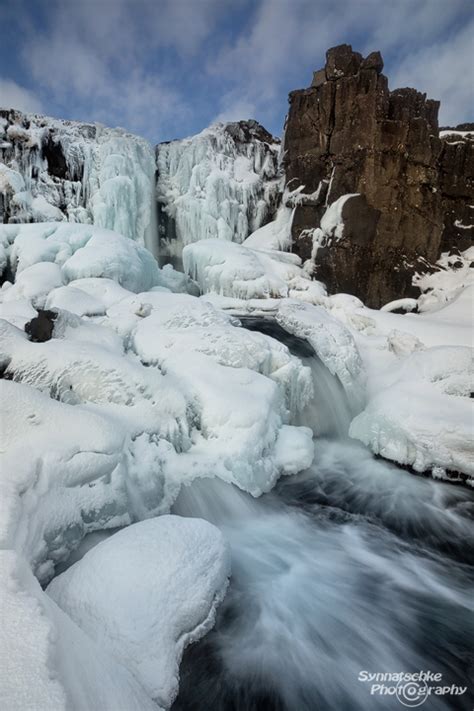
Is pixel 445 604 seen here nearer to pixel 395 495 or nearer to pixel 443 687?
pixel 443 687

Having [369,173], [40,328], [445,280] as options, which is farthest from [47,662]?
[445,280]

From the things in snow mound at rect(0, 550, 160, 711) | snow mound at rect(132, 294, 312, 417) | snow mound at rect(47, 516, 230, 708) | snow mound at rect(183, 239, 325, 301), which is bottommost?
snow mound at rect(47, 516, 230, 708)

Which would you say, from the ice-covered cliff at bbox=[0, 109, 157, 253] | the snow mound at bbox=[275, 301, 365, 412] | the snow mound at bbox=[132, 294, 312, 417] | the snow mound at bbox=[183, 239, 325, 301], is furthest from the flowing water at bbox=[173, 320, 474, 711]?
the ice-covered cliff at bbox=[0, 109, 157, 253]

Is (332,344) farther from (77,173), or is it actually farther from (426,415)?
(77,173)

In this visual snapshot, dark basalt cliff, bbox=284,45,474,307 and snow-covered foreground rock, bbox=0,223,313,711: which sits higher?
dark basalt cliff, bbox=284,45,474,307

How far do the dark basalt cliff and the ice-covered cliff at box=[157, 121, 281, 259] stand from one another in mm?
3305

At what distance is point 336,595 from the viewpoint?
343cm

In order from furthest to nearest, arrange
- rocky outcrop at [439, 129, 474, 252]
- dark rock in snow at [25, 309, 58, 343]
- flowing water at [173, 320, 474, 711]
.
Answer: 1. rocky outcrop at [439, 129, 474, 252]
2. dark rock in snow at [25, 309, 58, 343]
3. flowing water at [173, 320, 474, 711]

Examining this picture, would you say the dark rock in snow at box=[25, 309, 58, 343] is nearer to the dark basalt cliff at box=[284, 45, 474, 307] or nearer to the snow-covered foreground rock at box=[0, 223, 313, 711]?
the snow-covered foreground rock at box=[0, 223, 313, 711]

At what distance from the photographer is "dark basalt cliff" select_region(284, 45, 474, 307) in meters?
13.7

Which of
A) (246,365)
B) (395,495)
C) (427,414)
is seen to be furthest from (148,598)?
(427,414)

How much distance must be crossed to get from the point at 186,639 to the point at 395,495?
382 cm

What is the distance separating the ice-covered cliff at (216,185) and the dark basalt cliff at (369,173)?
331 cm

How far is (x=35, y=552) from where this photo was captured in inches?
98.3
